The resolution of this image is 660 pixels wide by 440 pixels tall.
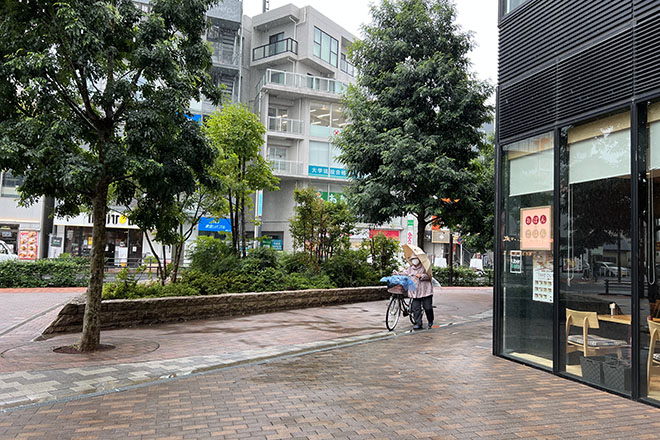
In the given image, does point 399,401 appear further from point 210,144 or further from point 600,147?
point 210,144

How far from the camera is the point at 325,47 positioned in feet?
130

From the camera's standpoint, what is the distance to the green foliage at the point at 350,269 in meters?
16.1

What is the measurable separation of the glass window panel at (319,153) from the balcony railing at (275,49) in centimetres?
703

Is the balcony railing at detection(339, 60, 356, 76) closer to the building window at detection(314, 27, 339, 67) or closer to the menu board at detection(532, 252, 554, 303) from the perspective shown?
the building window at detection(314, 27, 339, 67)

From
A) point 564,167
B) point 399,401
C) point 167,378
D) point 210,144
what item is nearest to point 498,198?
point 564,167

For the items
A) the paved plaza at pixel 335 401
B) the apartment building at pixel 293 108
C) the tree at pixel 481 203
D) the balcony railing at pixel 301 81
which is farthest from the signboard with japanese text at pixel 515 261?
the balcony railing at pixel 301 81

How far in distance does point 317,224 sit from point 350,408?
1090 centimetres

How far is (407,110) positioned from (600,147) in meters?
10.7

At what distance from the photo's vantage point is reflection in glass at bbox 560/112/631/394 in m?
6.00

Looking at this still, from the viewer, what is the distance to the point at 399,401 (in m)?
5.46

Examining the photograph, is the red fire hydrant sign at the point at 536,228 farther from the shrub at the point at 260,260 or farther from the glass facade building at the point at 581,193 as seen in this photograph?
the shrub at the point at 260,260

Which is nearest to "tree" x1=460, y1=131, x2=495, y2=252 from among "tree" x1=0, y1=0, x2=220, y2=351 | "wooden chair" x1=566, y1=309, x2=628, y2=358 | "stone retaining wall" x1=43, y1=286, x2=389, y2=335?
"stone retaining wall" x1=43, y1=286, x2=389, y2=335

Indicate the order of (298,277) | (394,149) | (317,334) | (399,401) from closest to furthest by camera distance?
(399,401)
(317,334)
(298,277)
(394,149)

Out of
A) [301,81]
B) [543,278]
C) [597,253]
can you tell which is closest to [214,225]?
[301,81]
